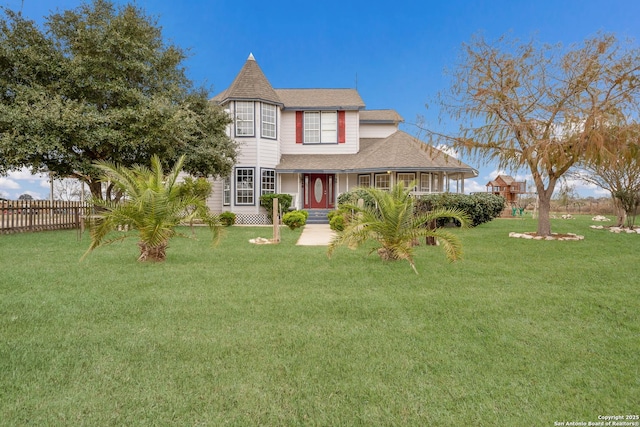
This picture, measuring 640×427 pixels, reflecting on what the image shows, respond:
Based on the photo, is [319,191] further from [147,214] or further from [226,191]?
[147,214]

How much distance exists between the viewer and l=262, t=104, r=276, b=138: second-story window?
2014 centimetres

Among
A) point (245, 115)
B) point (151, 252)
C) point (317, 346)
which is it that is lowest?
point (317, 346)

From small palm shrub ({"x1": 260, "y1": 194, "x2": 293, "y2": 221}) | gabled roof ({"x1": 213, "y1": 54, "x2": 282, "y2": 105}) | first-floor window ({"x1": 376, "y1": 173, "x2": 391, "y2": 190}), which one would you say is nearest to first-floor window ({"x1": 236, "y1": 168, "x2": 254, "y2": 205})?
small palm shrub ({"x1": 260, "y1": 194, "x2": 293, "y2": 221})

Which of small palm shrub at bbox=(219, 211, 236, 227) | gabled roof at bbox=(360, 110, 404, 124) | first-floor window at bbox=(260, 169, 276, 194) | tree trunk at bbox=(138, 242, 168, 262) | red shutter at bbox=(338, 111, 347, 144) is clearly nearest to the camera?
tree trunk at bbox=(138, 242, 168, 262)

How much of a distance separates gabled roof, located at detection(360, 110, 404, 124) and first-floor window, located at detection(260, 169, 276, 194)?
7454 millimetres

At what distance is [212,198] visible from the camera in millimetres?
20609

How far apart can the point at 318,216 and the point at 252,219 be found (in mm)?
3638

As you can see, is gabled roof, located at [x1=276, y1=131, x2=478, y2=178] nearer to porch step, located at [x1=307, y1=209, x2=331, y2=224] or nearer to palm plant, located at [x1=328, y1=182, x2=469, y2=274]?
porch step, located at [x1=307, y1=209, x2=331, y2=224]

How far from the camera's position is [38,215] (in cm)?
1455

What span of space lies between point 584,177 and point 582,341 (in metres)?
20.9

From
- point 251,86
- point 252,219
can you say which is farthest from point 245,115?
point 252,219

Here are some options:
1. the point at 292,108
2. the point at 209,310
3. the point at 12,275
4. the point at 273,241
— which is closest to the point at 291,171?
the point at 292,108

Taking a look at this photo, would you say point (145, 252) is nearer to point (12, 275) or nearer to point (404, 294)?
point (12, 275)

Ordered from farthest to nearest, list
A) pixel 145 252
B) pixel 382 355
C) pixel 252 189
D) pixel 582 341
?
pixel 252 189 < pixel 145 252 < pixel 582 341 < pixel 382 355
